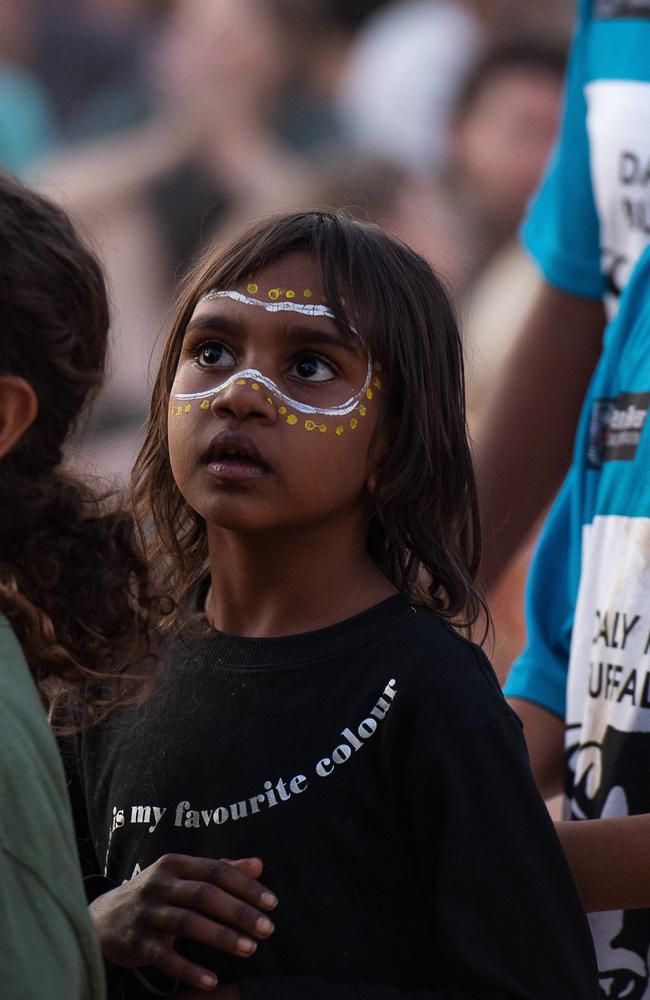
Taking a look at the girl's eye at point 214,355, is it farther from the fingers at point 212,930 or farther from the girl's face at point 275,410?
the fingers at point 212,930

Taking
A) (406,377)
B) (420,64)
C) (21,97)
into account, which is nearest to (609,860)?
(406,377)

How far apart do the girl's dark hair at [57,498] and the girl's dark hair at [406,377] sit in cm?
26

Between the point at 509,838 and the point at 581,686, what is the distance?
0.58 metres

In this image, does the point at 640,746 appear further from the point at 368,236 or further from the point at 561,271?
the point at 561,271

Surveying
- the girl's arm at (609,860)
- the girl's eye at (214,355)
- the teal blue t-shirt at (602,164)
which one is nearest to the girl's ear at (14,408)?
the girl's eye at (214,355)

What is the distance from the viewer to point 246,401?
67.3 inches

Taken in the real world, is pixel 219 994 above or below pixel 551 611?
below

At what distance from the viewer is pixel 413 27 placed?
20.9ft

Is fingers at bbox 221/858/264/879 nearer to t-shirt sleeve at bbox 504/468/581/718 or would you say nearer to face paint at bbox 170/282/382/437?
face paint at bbox 170/282/382/437

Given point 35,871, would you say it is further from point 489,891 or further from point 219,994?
point 489,891

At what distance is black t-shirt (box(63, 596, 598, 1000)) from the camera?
5.03 feet

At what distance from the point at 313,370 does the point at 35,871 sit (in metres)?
0.75

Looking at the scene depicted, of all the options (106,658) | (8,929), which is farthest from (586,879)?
(8,929)

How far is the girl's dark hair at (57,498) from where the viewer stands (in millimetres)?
Answer: 1479
